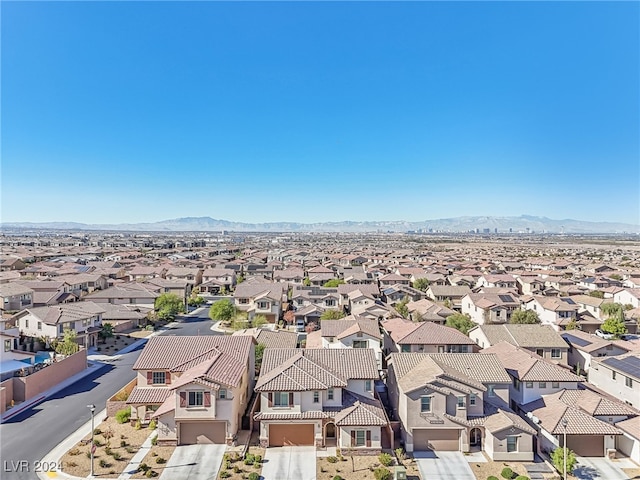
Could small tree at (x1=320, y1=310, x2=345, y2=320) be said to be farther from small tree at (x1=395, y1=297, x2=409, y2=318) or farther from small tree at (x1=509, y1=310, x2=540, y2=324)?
small tree at (x1=509, y1=310, x2=540, y2=324)

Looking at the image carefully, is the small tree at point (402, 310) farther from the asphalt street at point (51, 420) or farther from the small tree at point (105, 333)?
the small tree at point (105, 333)

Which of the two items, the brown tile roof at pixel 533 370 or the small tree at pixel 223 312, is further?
the small tree at pixel 223 312

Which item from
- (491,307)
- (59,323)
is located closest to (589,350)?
(491,307)

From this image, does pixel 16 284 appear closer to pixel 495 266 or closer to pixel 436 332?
pixel 436 332

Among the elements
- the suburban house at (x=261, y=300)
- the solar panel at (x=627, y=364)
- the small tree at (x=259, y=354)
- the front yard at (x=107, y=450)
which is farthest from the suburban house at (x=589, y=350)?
the front yard at (x=107, y=450)

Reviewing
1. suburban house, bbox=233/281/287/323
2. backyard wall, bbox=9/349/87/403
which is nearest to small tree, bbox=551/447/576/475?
backyard wall, bbox=9/349/87/403

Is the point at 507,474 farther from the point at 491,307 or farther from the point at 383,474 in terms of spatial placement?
the point at 491,307
